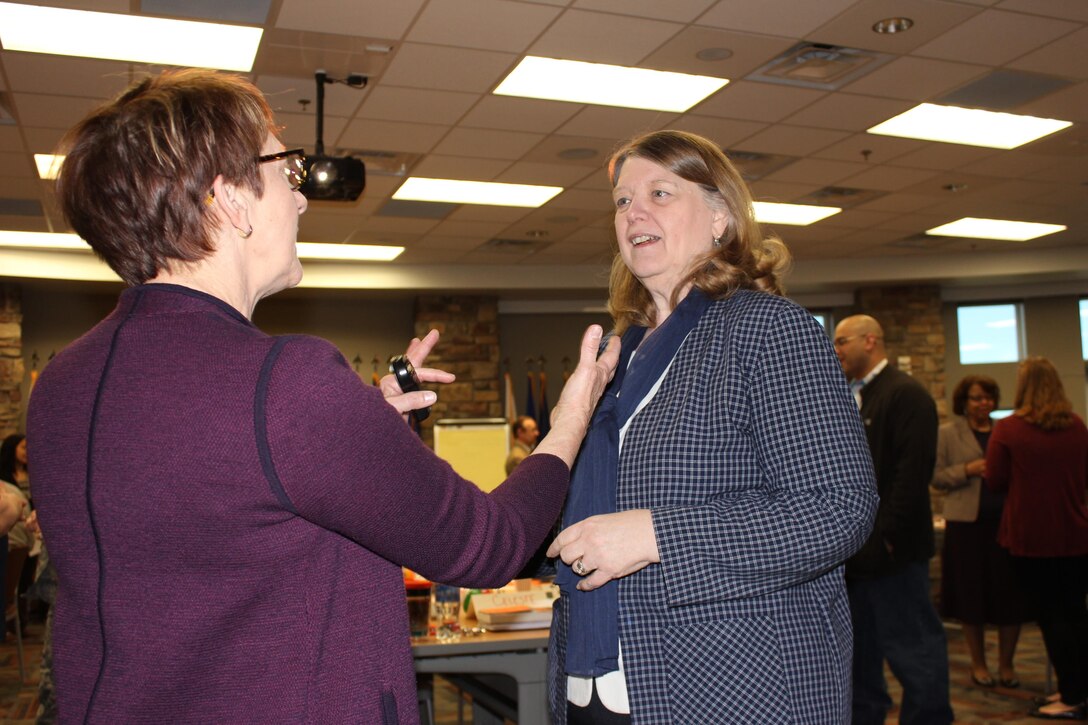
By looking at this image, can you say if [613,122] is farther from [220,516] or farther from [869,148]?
[220,516]

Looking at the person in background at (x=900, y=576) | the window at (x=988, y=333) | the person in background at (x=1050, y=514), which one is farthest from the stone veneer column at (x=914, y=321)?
the person in background at (x=900, y=576)

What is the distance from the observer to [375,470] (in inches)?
36.5

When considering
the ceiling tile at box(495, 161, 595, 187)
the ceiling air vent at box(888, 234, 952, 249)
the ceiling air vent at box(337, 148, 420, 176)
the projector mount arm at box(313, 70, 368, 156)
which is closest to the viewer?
the projector mount arm at box(313, 70, 368, 156)

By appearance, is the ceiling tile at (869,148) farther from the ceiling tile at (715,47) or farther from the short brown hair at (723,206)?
the short brown hair at (723,206)

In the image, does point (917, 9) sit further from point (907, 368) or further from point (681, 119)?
point (907, 368)

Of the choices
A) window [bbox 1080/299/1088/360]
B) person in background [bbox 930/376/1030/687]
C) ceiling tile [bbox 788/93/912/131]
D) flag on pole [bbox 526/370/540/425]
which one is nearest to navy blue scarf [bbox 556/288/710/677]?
person in background [bbox 930/376/1030/687]

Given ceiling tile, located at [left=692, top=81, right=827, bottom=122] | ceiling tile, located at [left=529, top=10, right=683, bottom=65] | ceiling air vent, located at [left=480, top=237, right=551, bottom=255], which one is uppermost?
ceiling tile, located at [left=529, top=10, right=683, bottom=65]

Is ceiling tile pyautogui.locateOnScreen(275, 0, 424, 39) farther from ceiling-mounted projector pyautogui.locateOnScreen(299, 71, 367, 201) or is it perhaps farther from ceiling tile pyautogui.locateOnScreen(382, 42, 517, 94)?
ceiling-mounted projector pyautogui.locateOnScreen(299, 71, 367, 201)

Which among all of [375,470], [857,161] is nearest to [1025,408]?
[857,161]

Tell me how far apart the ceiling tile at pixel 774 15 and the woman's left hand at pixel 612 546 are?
140 inches

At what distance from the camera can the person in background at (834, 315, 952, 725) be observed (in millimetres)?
3785

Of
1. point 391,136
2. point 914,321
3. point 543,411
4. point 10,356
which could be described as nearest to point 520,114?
point 391,136

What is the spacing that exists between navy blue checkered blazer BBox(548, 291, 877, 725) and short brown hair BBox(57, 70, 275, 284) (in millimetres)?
743

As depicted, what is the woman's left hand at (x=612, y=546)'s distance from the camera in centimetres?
133
